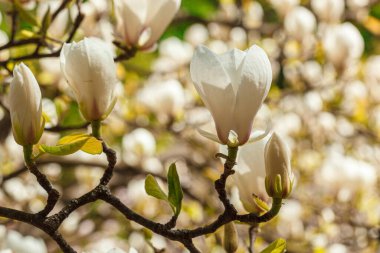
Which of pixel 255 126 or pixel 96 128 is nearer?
pixel 96 128

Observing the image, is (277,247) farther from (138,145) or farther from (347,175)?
(138,145)

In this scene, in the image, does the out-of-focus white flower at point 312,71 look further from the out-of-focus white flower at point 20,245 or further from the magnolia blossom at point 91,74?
the magnolia blossom at point 91,74

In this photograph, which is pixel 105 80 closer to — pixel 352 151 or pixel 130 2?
pixel 130 2

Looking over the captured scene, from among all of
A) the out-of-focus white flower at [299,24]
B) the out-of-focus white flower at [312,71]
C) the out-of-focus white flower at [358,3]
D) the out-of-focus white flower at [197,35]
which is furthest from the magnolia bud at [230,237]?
the out-of-focus white flower at [197,35]

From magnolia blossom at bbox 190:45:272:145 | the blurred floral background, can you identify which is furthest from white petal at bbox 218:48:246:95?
the blurred floral background

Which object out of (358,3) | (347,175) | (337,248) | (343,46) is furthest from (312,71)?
(337,248)

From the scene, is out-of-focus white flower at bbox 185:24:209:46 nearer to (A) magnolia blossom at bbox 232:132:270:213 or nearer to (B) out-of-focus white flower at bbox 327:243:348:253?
(B) out-of-focus white flower at bbox 327:243:348:253
